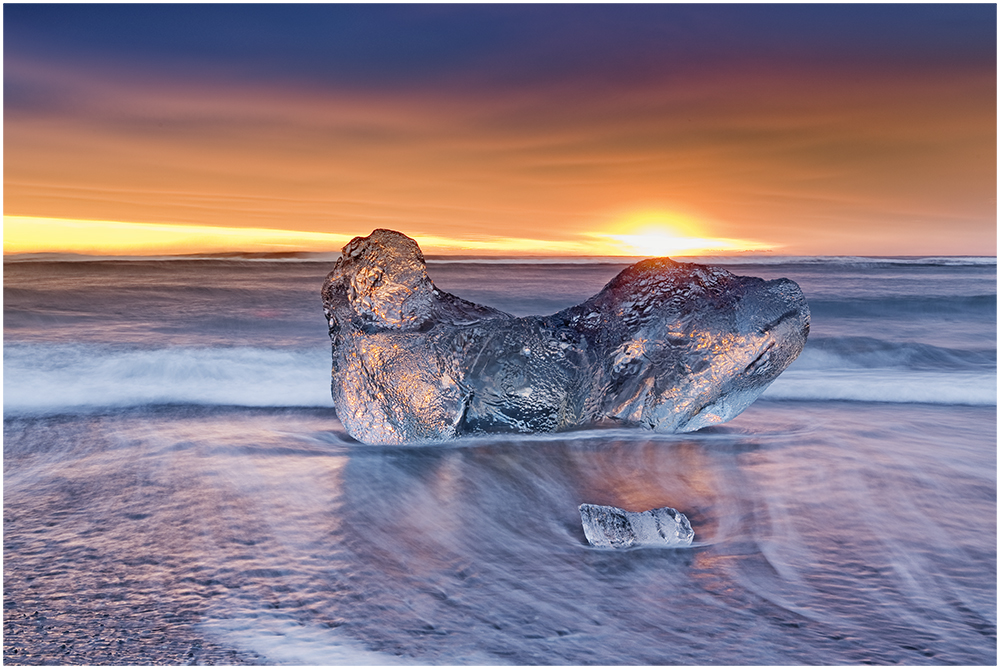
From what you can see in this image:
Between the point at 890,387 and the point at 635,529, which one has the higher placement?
the point at 890,387

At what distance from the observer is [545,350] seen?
4066mm

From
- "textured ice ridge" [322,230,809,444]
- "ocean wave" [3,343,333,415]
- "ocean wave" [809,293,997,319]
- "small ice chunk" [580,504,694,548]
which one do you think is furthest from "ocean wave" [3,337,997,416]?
"ocean wave" [809,293,997,319]

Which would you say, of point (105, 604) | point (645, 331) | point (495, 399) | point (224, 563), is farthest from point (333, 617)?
point (645, 331)

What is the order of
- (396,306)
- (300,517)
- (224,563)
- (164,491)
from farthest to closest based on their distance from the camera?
1. (396,306)
2. (164,491)
3. (300,517)
4. (224,563)

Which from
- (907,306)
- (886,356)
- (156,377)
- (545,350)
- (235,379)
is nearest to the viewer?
(545,350)

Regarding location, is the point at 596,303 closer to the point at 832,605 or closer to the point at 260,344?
the point at 832,605

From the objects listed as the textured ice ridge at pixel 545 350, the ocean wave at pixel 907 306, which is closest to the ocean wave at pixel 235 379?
the textured ice ridge at pixel 545 350

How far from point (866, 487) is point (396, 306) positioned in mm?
2647

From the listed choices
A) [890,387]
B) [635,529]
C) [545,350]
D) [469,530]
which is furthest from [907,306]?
[469,530]

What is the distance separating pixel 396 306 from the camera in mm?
4027

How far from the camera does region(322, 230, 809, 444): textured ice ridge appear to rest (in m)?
4.02

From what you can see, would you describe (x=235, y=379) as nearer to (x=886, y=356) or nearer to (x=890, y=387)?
(x=890, y=387)

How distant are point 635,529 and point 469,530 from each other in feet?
2.35

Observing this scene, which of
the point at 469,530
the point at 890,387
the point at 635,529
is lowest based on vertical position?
the point at 469,530
